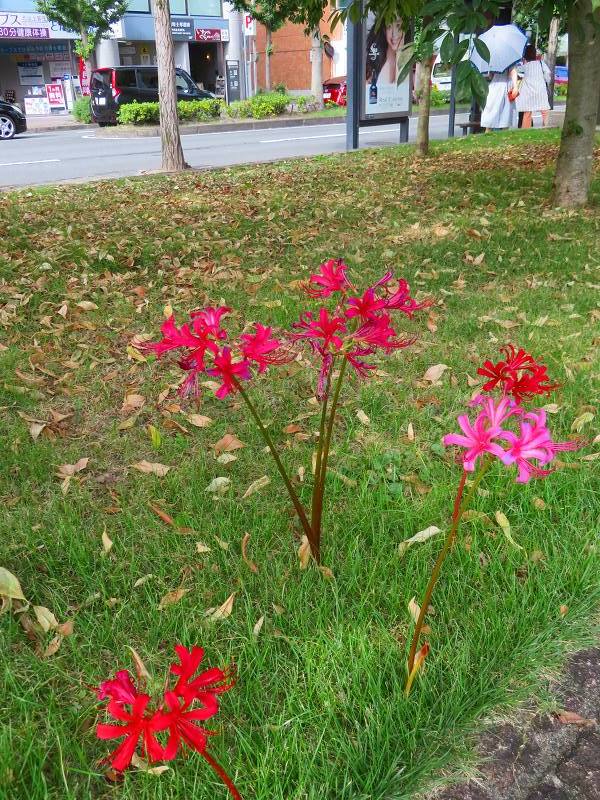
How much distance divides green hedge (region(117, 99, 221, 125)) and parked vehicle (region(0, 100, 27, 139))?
2.99m

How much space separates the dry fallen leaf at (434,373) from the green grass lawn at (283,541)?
1.5 inches

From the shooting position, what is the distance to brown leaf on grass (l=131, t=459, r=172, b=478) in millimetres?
2686

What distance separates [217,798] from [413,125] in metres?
20.5

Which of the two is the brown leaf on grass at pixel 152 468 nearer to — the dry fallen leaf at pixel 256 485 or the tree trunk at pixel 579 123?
the dry fallen leaf at pixel 256 485

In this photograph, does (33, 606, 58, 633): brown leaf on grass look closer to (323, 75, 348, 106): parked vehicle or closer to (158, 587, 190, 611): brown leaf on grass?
(158, 587, 190, 611): brown leaf on grass

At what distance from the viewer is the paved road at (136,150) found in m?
11.8

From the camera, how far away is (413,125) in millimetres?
19781

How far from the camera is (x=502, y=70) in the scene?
1337cm

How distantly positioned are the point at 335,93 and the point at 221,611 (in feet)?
107

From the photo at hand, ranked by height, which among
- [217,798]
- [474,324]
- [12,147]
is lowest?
[217,798]

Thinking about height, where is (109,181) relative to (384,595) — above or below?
above

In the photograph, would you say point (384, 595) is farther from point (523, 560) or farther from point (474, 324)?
point (474, 324)

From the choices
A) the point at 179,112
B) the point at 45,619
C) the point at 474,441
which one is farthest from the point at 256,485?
the point at 179,112

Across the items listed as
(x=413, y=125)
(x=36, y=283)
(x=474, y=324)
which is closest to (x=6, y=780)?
(x=474, y=324)
